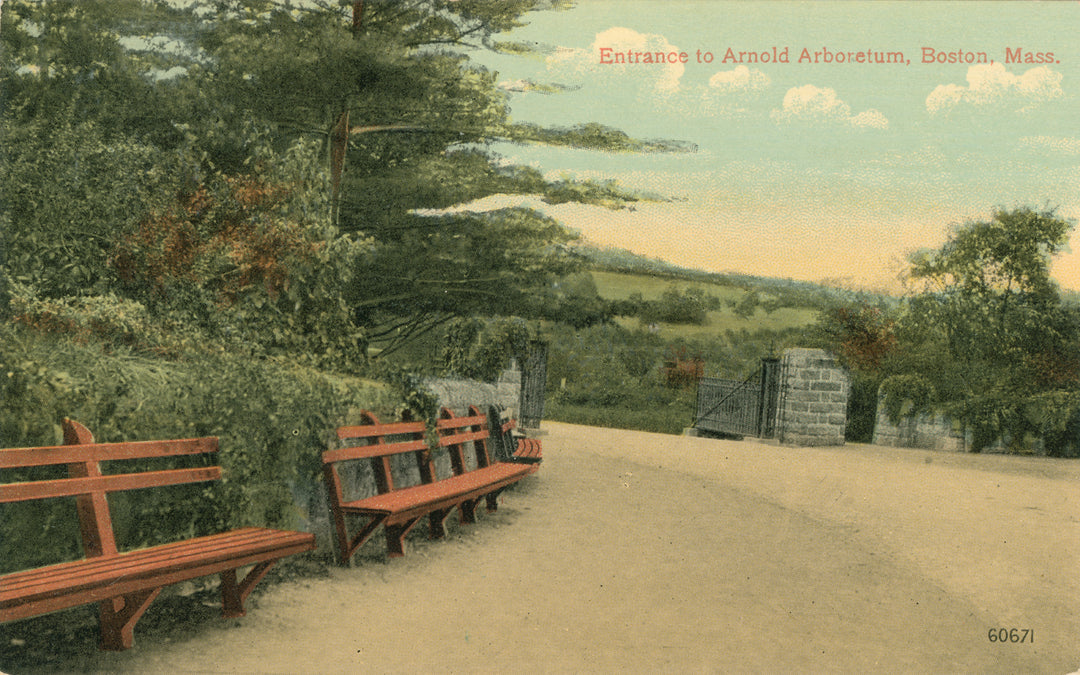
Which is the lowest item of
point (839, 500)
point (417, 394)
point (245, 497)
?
point (839, 500)

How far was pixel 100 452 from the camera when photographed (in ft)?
11.6

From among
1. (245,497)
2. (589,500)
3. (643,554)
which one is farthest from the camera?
(589,500)

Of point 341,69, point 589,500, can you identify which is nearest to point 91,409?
point 589,500

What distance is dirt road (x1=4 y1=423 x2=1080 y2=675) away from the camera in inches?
153

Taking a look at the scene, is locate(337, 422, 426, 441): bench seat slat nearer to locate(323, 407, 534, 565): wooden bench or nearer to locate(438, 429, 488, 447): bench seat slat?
locate(323, 407, 534, 565): wooden bench

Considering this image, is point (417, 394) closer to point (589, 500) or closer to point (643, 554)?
point (643, 554)

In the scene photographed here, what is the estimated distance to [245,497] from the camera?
4398 mm

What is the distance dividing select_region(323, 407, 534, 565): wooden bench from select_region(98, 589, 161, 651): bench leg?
1463mm

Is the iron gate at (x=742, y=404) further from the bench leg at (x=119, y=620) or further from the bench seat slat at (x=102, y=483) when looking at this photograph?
the bench leg at (x=119, y=620)

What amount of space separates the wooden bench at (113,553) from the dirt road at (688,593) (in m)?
0.20

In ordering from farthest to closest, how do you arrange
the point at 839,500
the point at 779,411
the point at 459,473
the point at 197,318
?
the point at 779,411 < the point at 839,500 < the point at 459,473 < the point at 197,318

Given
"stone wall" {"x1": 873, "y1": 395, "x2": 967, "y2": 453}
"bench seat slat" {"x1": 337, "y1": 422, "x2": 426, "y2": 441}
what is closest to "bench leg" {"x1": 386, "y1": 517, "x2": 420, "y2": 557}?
"bench seat slat" {"x1": 337, "y1": 422, "x2": 426, "y2": 441}

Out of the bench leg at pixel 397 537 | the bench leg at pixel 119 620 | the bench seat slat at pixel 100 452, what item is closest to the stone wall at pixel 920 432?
the bench leg at pixel 397 537

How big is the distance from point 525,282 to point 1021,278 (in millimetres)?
6753
